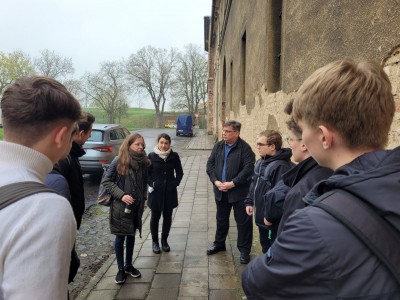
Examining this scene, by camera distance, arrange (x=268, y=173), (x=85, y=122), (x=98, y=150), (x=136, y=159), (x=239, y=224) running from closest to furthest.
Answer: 1. (x=85, y=122)
2. (x=268, y=173)
3. (x=136, y=159)
4. (x=239, y=224)
5. (x=98, y=150)

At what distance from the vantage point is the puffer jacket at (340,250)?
0.87 m

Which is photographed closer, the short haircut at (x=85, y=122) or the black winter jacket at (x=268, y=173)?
the short haircut at (x=85, y=122)

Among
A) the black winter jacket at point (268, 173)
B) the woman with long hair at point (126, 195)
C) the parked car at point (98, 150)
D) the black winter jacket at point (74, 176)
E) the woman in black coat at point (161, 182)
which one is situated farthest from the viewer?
the parked car at point (98, 150)

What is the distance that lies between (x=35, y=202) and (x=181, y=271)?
3.23m

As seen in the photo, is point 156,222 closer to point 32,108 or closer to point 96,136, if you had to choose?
point 32,108

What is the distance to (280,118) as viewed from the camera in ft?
15.8

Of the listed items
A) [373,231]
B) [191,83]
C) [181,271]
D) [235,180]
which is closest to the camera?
[373,231]

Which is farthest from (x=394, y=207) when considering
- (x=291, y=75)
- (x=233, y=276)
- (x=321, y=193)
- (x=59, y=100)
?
(x=291, y=75)

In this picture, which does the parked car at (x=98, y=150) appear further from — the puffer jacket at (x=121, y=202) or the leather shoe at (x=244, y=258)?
the leather shoe at (x=244, y=258)

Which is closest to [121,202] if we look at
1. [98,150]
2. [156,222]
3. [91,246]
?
[156,222]

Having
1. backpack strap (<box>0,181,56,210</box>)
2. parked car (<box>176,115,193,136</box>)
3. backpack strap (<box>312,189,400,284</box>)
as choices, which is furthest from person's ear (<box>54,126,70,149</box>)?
parked car (<box>176,115,193,136</box>)

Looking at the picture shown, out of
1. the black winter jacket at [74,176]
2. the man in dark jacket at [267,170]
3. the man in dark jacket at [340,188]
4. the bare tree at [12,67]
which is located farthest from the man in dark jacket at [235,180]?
the bare tree at [12,67]

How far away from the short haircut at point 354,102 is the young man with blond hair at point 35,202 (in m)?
0.93

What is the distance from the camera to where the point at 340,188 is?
95 centimetres
